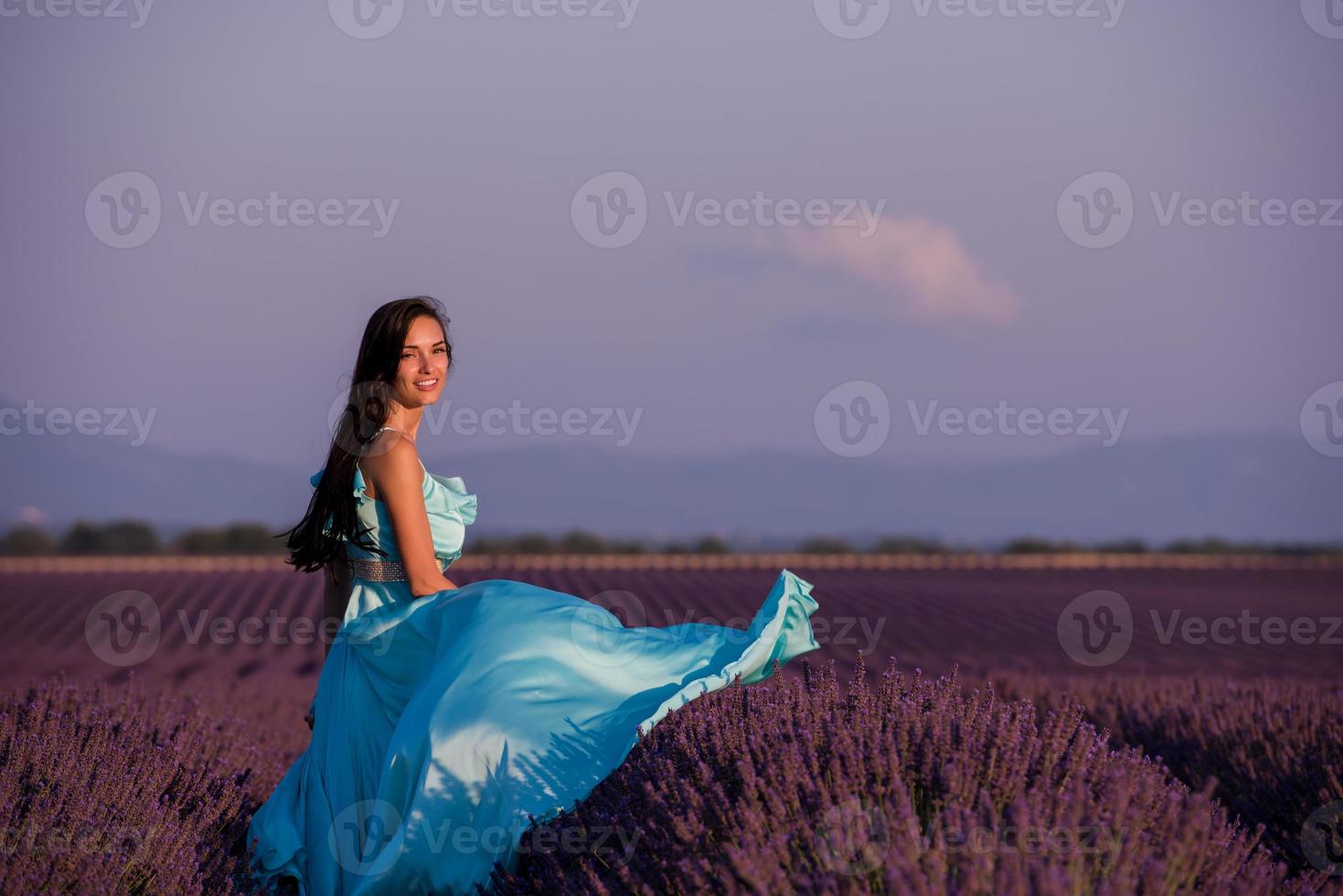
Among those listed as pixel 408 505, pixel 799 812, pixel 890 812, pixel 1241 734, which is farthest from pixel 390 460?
pixel 1241 734

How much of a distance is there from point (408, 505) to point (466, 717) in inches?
32.6

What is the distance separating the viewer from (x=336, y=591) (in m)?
4.94

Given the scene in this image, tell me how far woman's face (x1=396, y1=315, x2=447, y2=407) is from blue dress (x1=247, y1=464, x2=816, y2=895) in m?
0.31

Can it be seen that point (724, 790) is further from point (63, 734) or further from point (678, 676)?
point (63, 734)

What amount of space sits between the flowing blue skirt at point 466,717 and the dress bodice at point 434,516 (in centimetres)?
19

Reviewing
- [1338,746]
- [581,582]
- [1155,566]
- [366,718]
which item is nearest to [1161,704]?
[1338,746]


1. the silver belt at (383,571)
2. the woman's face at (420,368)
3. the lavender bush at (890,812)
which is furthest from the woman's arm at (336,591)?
the lavender bush at (890,812)

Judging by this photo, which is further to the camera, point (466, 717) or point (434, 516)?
point (434, 516)

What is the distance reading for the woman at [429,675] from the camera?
4.11 m

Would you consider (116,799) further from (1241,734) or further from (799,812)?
(1241,734)

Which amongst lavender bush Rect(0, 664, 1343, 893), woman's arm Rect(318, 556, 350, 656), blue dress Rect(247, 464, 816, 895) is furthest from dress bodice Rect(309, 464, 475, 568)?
lavender bush Rect(0, 664, 1343, 893)

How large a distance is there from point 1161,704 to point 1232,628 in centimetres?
725

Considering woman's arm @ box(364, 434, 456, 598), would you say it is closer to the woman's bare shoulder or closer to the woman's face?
the woman's bare shoulder

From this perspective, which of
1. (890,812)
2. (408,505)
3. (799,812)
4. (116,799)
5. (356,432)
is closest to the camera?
(890,812)
